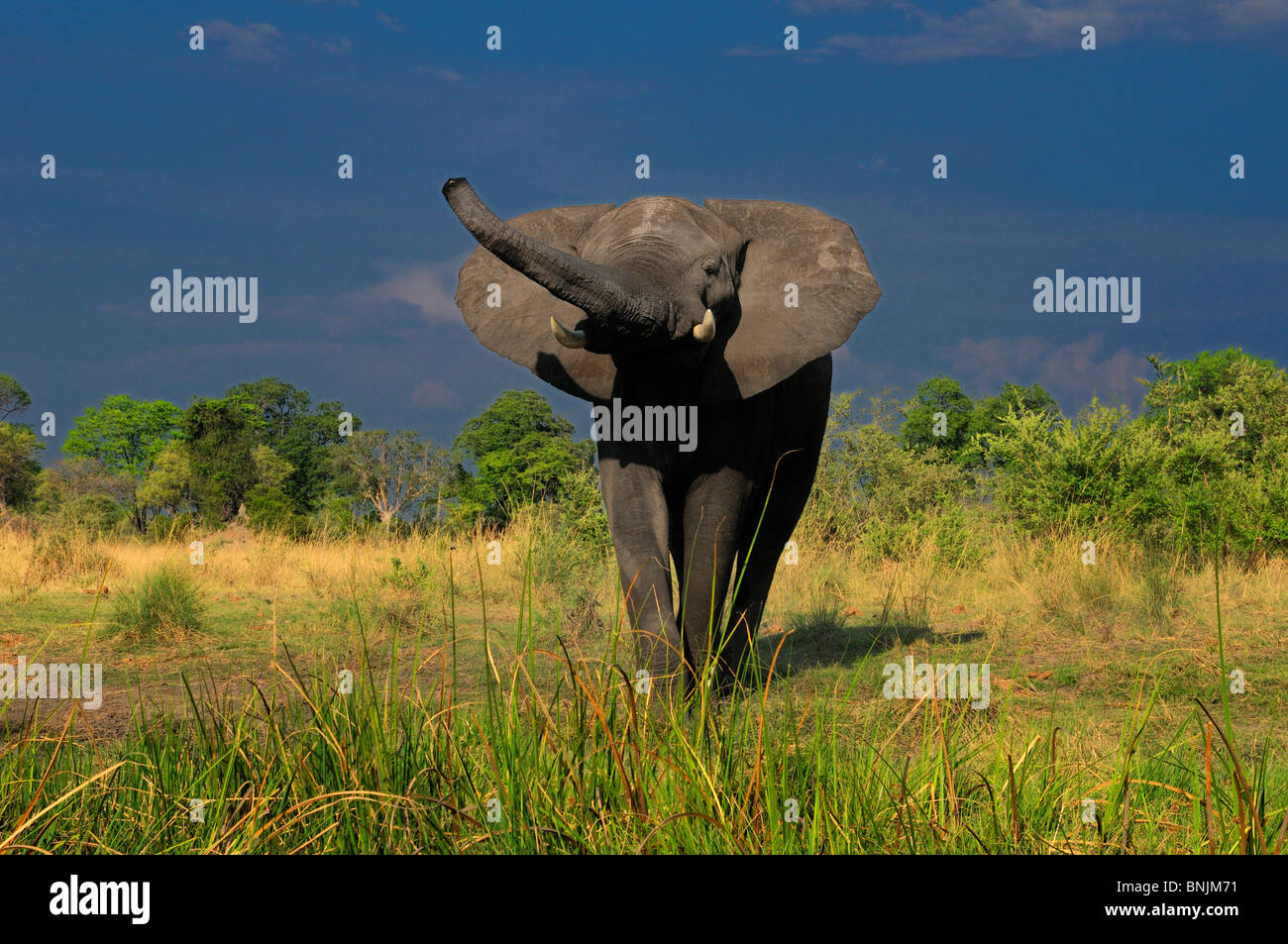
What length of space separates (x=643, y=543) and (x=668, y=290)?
1.43 metres

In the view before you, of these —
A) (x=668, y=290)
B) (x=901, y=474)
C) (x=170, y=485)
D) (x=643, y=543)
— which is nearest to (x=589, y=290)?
(x=668, y=290)

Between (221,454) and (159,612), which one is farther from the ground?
(221,454)

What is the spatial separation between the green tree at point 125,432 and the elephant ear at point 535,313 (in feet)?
172

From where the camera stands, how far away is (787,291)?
6.87 meters

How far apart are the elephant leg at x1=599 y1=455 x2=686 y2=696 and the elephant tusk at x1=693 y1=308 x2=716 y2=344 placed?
902 millimetres

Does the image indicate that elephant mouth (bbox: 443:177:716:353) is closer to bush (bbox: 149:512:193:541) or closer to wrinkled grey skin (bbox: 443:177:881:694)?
wrinkled grey skin (bbox: 443:177:881:694)

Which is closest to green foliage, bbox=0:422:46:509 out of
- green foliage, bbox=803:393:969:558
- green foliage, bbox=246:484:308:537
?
green foliage, bbox=246:484:308:537

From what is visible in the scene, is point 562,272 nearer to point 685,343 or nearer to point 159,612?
point 685,343

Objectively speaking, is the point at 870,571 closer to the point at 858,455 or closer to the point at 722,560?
the point at 858,455

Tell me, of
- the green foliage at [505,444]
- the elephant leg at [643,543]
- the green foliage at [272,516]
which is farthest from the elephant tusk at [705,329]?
the green foliage at [505,444]

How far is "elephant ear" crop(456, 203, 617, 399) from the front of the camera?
6555 mm

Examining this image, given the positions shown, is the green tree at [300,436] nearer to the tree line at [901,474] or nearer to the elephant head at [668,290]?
the tree line at [901,474]

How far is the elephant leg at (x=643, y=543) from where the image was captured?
6.05m
